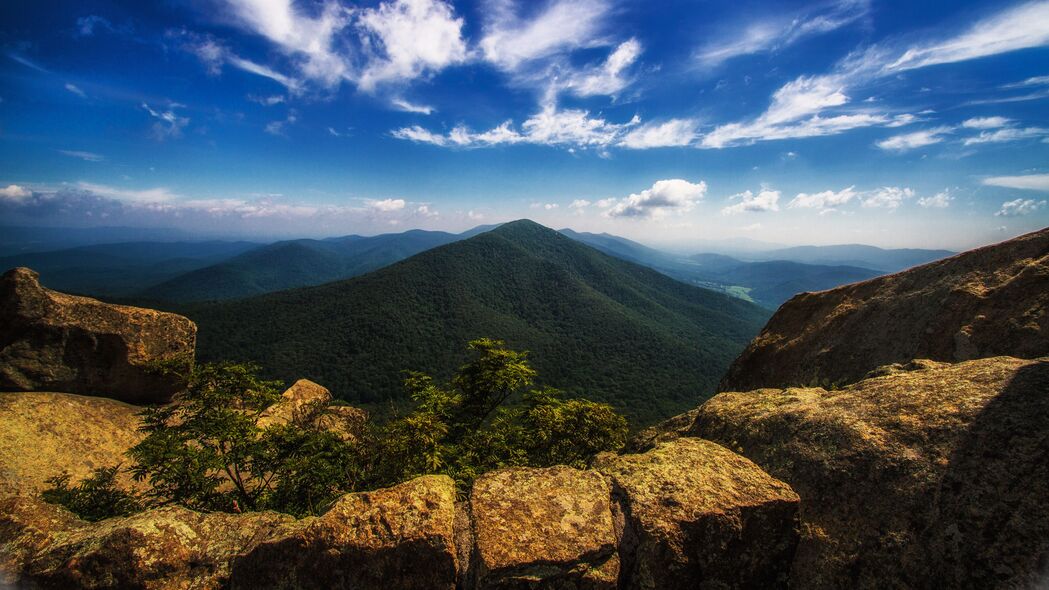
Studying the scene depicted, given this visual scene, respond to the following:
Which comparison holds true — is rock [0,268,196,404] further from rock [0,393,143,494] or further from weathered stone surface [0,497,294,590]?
weathered stone surface [0,497,294,590]

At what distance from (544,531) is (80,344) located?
16.5m

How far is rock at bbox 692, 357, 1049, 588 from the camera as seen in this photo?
4.25 meters

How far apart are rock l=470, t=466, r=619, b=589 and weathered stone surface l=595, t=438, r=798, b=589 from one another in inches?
14.9

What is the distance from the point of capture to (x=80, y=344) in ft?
39.8

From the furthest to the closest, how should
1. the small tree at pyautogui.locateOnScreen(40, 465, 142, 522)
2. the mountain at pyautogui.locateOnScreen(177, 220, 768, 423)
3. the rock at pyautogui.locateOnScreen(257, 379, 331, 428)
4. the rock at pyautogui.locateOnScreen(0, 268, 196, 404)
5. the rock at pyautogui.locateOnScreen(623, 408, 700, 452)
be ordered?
the mountain at pyautogui.locateOnScreen(177, 220, 768, 423)
the rock at pyautogui.locateOnScreen(257, 379, 331, 428)
the rock at pyautogui.locateOnScreen(0, 268, 196, 404)
the rock at pyautogui.locateOnScreen(623, 408, 700, 452)
the small tree at pyautogui.locateOnScreen(40, 465, 142, 522)

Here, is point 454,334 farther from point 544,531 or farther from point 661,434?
point 544,531

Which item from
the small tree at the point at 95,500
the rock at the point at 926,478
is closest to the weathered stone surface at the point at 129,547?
the small tree at the point at 95,500

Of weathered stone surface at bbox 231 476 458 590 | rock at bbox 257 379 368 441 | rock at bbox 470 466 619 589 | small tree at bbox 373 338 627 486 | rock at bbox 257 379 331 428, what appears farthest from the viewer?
rock at bbox 257 379 331 428

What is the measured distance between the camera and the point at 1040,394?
16.4ft

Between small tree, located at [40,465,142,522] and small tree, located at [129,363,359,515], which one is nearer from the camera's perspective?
small tree, located at [40,465,142,522]

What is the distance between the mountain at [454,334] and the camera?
102000 millimetres

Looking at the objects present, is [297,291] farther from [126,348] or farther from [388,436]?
[388,436]

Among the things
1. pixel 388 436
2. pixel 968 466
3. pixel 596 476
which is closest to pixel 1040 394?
pixel 968 466

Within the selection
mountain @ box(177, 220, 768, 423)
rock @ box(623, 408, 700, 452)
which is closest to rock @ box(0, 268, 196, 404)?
rock @ box(623, 408, 700, 452)
